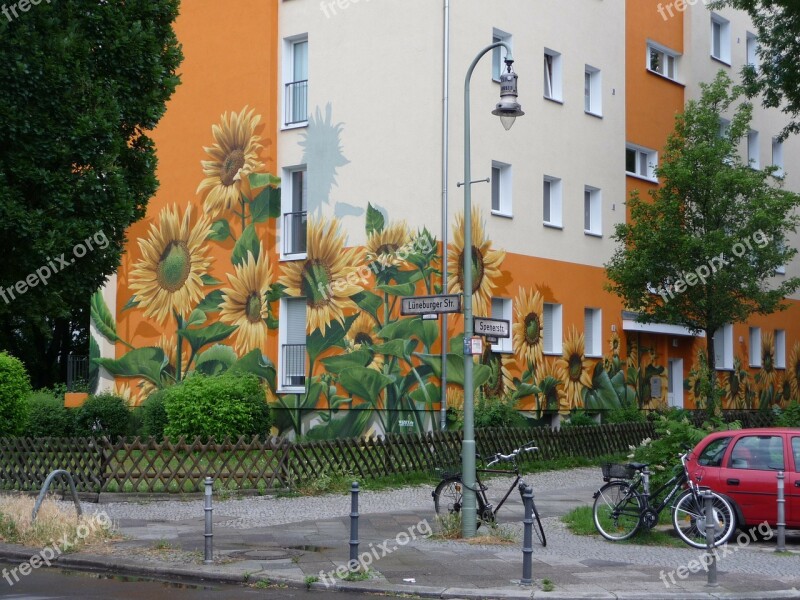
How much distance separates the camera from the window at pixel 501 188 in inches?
1069

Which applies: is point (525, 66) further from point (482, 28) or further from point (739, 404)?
point (739, 404)

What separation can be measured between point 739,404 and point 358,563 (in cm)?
2663

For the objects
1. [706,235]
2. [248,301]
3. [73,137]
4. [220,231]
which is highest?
A: [220,231]

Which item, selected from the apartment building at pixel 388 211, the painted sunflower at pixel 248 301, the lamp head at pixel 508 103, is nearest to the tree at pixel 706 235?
the apartment building at pixel 388 211

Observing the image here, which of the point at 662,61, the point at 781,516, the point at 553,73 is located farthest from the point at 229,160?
the point at 781,516

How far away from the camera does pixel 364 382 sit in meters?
25.5

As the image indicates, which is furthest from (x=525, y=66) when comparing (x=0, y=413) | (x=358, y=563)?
(x=358, y=563)

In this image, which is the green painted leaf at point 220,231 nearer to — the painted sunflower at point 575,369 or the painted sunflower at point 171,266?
the painted sunflower at point 171,266

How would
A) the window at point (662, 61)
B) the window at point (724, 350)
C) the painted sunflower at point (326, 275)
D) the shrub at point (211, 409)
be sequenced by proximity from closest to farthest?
the shrub at point (211, 409) < the painted sunflower at point (326, 275) < the window at point (662, 61) < the window at point (724, 350)

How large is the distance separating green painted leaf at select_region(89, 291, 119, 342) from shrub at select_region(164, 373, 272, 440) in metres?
5.93

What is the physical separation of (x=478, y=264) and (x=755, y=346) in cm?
1563

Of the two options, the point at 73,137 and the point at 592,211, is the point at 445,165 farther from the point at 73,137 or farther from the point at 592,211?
the point at 73,137

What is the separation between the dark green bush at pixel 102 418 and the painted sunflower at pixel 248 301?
12.7 feet

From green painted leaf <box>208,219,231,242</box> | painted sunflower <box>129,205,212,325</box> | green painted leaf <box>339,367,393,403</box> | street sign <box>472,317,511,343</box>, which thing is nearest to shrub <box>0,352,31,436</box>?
painted sunflower <box>129,205,212,325</box>
